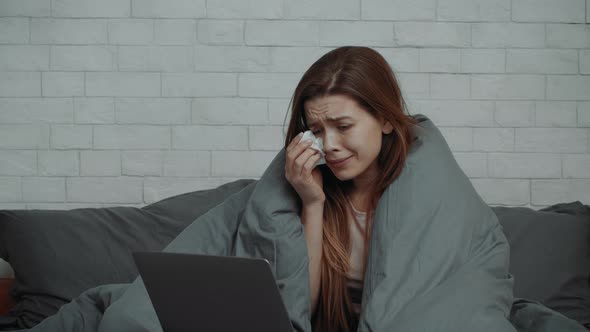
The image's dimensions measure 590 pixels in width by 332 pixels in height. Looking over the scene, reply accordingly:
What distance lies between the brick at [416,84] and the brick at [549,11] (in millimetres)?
403

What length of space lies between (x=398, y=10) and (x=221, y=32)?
0.66 metres

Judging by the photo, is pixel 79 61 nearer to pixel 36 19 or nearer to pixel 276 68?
pixel 36 19

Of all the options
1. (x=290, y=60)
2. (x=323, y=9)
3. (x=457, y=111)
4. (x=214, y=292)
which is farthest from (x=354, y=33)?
(x=214, y=292)

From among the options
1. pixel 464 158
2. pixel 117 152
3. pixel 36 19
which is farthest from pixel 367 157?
pixel 36 19

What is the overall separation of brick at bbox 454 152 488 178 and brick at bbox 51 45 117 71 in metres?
1.35

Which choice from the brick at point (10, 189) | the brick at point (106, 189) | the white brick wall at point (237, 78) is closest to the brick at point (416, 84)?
the white brick wall at point (237, 78)

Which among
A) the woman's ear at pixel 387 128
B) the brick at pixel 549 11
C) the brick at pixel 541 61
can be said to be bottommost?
the woman's ear at pixel 387 128

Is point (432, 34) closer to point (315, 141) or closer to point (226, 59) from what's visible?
point (226, 59)

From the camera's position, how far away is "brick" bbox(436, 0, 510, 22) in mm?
2674

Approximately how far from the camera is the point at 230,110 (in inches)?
106

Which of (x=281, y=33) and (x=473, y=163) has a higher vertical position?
(x=281, y=33)

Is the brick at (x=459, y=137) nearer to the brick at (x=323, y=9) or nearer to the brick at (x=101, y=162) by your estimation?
the brick at (x=323, y=9)

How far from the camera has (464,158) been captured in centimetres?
271

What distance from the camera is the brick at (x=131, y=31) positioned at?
268cm
